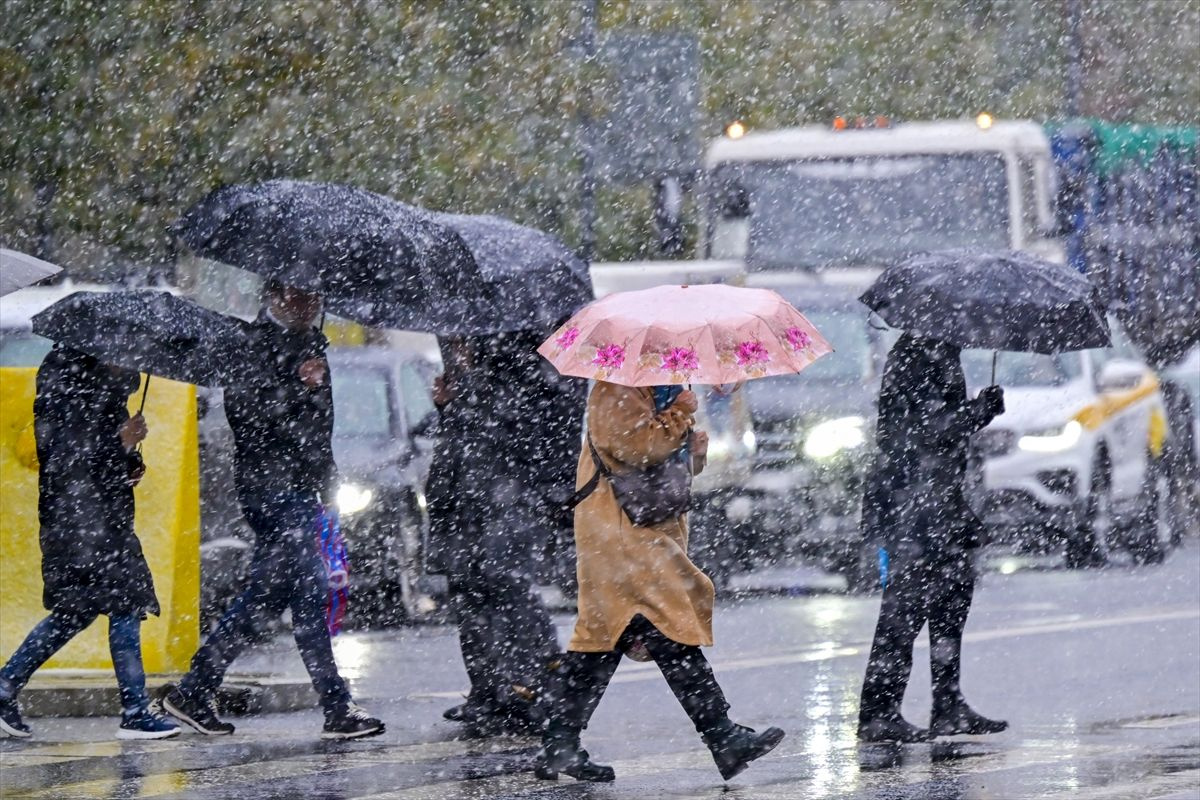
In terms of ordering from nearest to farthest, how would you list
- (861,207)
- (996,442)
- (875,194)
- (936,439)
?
(936,439), (996,442), (861,207), (875,194)

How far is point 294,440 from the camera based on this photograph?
9.00 metres

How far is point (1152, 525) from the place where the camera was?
17.1 metres

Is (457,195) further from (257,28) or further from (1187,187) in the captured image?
(1187,187)

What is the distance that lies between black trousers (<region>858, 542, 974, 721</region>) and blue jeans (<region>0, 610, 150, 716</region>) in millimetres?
2588

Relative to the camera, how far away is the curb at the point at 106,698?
1002cm

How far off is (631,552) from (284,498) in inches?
70.2

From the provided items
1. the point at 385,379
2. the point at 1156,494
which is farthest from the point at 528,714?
the point at 1156,494

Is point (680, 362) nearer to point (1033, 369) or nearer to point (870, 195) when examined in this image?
point (1033, 369)

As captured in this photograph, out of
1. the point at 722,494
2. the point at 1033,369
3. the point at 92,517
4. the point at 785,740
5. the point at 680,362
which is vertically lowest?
the point at 785,740

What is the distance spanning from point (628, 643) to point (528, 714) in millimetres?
1375

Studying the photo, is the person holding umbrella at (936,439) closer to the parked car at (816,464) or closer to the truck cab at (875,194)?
the parked car at (816,464)

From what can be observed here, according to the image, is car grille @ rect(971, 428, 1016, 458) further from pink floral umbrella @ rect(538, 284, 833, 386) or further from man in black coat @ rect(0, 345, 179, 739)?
pink floral umbrella @ rect(538, 284, 833, 386)

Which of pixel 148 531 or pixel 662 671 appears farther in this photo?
pixel 148 531

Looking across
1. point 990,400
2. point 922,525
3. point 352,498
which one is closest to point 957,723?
point 922,525
